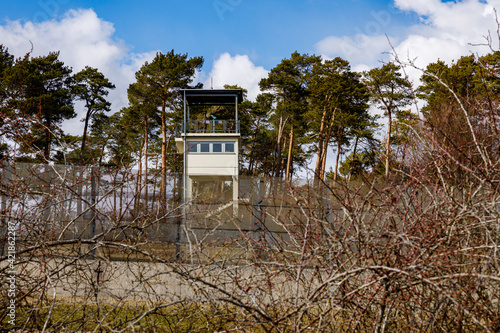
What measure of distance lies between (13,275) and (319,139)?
29811 mm

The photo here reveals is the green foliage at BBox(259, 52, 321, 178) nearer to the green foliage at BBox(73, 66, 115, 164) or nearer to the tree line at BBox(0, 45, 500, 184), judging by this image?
the tree line at BBox(0, 45, 500, 184)

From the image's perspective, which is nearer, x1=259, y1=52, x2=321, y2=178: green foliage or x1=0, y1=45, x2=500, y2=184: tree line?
x1=0, y1=45, x2=500, y2=184: tree line

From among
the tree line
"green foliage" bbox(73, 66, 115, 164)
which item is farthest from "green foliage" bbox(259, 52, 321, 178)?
"green foliage" bbox(73, 66, 115, 164)

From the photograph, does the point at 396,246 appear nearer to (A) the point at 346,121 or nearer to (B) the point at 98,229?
(B) the point at 98,229

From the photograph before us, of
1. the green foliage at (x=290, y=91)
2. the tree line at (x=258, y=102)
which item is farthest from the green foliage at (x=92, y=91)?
the green foliage at (x=290, y=91)

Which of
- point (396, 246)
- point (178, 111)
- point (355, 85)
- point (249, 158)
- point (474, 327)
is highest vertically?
point (355, 85)

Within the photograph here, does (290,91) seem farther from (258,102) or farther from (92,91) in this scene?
(92,91)

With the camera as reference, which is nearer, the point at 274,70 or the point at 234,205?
the point at 234,205

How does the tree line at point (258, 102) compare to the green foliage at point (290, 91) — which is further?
the green foliage at point (290, 91)

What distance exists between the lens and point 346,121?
102ft

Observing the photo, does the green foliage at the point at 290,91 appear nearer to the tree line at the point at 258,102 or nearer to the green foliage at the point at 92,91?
the tree line at the point at 258,102

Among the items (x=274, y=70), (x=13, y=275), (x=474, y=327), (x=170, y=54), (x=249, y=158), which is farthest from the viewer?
(x=249, y=158)

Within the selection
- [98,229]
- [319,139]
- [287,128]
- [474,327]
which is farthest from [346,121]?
[474,327]

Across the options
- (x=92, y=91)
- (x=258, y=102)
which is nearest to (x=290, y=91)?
(x=258, y=102)
